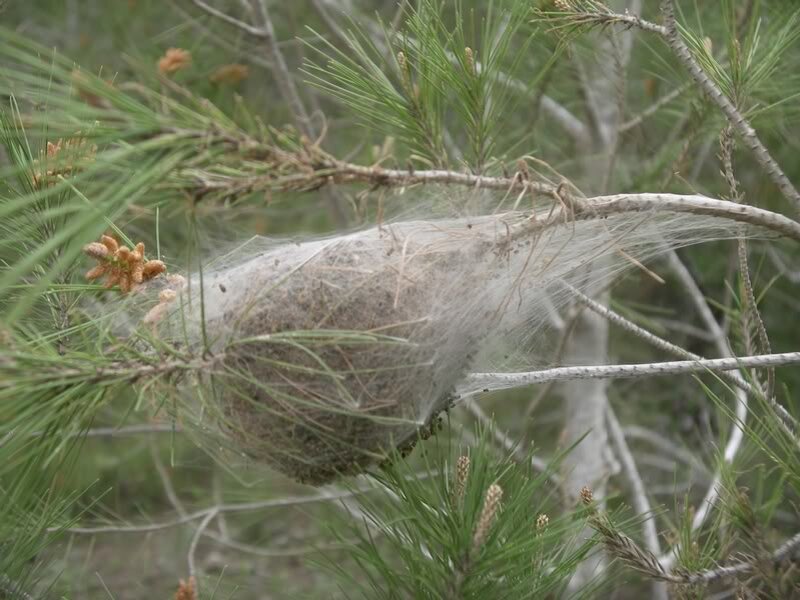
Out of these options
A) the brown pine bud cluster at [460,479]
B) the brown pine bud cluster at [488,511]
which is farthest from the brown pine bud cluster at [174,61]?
the brown pine bud cluster at [488,511]

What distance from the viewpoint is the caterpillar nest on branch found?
1.16m

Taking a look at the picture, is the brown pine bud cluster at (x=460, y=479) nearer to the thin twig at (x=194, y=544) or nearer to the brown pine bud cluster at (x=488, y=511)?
the brown pine bud cluster at (x=488, y=511)

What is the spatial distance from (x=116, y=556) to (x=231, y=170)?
186 inches

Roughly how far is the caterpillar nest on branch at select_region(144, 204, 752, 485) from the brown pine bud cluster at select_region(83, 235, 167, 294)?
0.27 ft

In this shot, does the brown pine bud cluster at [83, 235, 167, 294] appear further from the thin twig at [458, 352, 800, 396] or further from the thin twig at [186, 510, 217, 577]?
the thin twig at [186, 510, 217, 577]

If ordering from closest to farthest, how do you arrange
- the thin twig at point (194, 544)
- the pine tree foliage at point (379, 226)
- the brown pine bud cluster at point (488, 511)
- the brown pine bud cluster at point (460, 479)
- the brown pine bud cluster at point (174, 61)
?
the pine tree foliage at point (379, 226), the brown pine bud cluster at point (488, 511), the brown pine bud cluster at point (460, 479), the thin twig at point (194, 544), the brown pine bud cluster at point (174, 61)

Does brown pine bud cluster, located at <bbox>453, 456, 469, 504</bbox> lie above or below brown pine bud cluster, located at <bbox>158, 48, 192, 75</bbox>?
below

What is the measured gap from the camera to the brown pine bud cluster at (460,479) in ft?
4.16

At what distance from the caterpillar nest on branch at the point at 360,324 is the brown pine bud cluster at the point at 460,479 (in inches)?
3.7

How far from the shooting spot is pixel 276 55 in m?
2.48

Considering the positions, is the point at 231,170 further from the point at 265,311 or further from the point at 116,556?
the point at 116,556

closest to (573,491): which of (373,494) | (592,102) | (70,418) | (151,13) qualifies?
(373,494)

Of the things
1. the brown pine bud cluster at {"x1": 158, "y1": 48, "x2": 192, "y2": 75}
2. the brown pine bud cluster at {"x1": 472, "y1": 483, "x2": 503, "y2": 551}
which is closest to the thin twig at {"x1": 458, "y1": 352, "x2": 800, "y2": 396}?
the brown pine bud cluster at {"x1": 472, "y1": 483, "x2": 503, "y2": 551}

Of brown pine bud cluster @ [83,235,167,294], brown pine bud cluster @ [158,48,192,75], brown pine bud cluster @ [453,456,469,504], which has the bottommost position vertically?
brown pine bud cluster @ [453,456,469,504]
